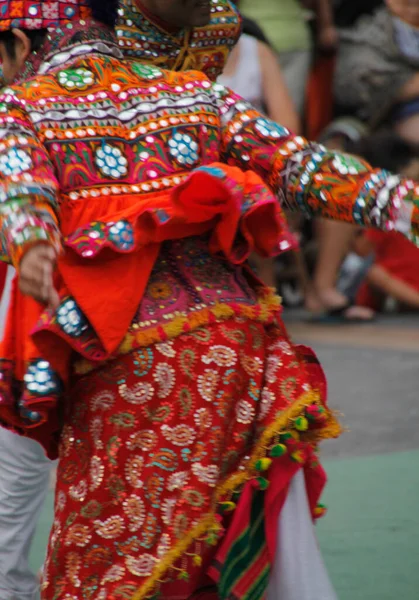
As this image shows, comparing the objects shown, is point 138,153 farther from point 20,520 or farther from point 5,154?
point 20,520

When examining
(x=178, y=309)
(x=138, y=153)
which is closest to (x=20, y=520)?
(x=178, y=309)

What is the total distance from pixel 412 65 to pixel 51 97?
557 cm

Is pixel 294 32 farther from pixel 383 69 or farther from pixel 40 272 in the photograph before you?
pixel 40 272

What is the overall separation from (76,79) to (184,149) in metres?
0.26

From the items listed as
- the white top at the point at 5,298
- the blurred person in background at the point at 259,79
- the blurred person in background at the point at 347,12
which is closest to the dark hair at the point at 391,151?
the blurred person in background at the point at 259,79

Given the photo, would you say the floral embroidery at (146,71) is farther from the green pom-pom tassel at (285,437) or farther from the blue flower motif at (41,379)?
the green pom-pom tassel at (285,437)

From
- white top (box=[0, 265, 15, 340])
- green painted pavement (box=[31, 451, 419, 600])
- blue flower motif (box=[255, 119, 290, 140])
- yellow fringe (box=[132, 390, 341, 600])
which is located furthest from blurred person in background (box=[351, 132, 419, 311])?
yellow fringe (box=[132, 390, 341, 600])

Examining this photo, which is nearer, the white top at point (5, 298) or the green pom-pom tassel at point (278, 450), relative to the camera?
the green pom-pom tassel at point (278, 450)

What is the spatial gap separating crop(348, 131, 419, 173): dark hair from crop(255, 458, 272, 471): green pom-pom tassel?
18.0 ft

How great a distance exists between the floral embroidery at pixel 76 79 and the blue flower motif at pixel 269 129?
1.20ft

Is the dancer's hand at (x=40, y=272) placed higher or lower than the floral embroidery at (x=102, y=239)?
higher

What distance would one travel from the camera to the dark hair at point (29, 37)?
97.4 inches

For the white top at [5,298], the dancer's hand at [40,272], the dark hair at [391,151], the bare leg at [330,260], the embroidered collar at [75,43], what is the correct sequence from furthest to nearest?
the bare leg at [330,260]
the dark hair at [391,151]
the white top at [5,298]
the embroidered collar at [75,43]
the dancer's hand at [40,272]

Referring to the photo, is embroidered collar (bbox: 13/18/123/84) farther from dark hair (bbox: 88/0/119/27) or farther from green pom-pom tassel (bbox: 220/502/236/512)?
green pom-pom tassel (bbox: 220/502/236/512)
